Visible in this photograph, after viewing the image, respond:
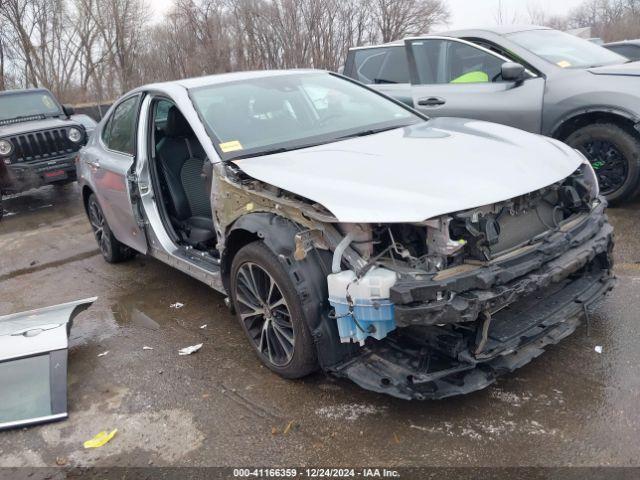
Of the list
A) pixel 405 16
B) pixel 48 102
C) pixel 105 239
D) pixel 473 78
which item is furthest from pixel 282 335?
pixel 405 16

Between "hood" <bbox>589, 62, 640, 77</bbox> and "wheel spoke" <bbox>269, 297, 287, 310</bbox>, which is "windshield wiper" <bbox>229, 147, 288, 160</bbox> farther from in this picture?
"hood" <bbox>589, 62, 640, 77</bbox>

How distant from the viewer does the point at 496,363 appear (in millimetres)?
2646

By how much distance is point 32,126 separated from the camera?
8891mm

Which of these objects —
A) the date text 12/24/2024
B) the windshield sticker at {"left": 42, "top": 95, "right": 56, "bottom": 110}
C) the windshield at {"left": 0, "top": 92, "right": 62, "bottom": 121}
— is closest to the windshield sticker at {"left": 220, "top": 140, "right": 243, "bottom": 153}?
the date text 12/24/2024

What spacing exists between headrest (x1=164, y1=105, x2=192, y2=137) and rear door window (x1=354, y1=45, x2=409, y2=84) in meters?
3.25

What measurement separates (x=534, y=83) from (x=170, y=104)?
11.6 feet

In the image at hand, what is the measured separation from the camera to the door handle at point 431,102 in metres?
6.03

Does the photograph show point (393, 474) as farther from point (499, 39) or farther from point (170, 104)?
point (499, 39)

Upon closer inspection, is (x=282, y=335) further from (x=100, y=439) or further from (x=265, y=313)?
(x=100, y=439)

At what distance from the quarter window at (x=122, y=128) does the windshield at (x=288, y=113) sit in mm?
866

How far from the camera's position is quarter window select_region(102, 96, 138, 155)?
4496mm

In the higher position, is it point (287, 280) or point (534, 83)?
point (534, 83)

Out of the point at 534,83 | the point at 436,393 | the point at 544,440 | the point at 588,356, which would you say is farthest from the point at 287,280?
the point at 534,83

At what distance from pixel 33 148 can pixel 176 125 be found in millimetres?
5365
